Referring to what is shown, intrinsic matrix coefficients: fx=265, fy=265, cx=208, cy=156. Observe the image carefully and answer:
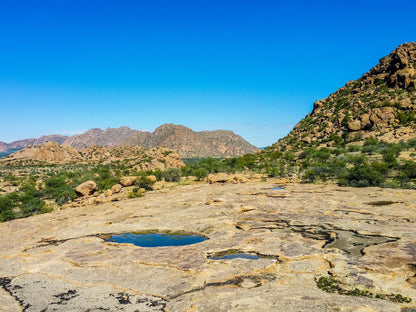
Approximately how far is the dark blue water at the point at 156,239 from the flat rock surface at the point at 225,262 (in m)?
0.94

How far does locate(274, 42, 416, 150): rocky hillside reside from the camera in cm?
5601

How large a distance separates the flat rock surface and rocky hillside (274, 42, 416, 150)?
42050 millimetres

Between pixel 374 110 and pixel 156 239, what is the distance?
5990 centimetres

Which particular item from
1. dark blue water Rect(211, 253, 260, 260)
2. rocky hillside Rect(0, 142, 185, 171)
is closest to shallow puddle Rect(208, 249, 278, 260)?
dark blue water Rect(211, 253, 260, 260)

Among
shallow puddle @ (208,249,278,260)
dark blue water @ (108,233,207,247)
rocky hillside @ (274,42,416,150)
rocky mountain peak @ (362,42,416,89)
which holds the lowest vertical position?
dark blue water @ (108,233,207,247)

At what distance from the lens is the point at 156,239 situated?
1680cm

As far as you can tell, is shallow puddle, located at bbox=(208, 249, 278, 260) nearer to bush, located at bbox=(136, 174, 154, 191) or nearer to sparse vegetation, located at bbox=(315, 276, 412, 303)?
sparse vegetation, located at bbox=(315, 276, 412, 303)

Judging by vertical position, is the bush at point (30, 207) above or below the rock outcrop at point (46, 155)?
below

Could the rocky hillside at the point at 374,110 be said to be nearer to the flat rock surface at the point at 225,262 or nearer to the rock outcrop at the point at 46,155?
the flat rock surface at the point at 225,262

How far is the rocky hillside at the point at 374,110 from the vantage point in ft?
184

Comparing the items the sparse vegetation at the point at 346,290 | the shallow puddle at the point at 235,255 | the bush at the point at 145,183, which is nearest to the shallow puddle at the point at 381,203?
the shallow puddle at the point at 235,255

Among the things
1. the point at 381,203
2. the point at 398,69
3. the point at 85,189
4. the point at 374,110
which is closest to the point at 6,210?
the point at 85,189

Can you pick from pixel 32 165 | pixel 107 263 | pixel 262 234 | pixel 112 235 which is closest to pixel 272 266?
pixel 262 234

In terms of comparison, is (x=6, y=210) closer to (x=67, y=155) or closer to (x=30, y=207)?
(x=30, y=207)
